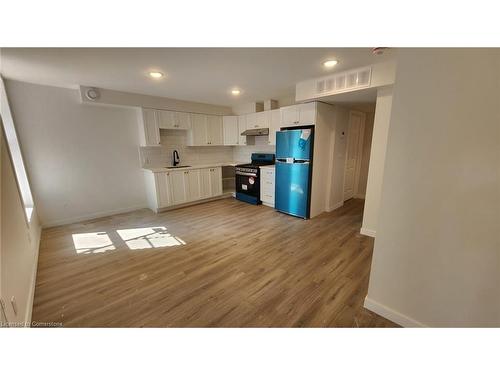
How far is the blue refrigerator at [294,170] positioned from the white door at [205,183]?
5.97 feet

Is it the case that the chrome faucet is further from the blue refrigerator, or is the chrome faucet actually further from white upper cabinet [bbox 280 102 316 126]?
white upper cabinet [bbox 280 102 316 126]

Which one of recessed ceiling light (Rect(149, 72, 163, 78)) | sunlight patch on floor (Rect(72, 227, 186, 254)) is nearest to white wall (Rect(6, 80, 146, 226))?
sunlight patch on floor (Rect(72, 227, 186, 254))

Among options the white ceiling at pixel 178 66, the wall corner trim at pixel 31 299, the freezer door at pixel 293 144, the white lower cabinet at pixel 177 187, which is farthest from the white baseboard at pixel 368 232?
the wall corner trim at pixel 31 299

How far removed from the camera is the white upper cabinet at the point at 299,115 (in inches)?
131

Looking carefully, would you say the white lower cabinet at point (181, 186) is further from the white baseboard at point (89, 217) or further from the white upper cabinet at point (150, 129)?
the white upper cabinet at point (150, 129)

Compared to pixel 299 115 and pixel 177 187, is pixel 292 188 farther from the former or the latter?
pixel 177 187

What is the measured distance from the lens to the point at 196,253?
2.59 m

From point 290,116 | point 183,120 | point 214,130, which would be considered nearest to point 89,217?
point 183,120

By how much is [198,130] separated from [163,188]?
1.67 metres

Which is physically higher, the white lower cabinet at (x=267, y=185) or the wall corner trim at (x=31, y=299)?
the white lower cabinet at (x=267, y=185)

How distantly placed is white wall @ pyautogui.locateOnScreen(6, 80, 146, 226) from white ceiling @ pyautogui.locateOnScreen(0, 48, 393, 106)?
36 centimetres

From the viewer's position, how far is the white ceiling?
2047 mm

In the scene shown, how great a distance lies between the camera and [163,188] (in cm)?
416
